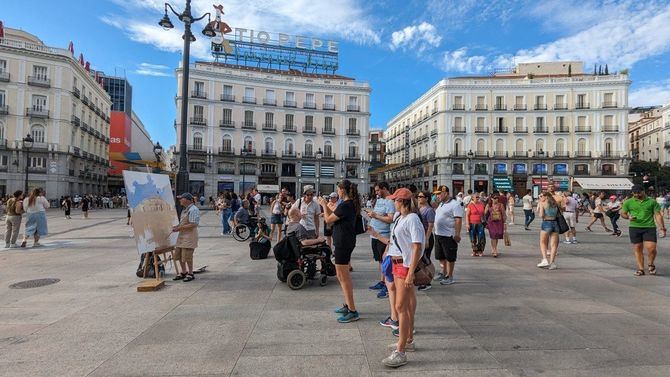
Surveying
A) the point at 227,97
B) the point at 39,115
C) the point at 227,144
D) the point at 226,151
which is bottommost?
the point at 226,151

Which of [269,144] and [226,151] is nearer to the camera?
[226,151]

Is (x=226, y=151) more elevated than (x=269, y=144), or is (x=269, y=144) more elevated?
(x=269, y=144)

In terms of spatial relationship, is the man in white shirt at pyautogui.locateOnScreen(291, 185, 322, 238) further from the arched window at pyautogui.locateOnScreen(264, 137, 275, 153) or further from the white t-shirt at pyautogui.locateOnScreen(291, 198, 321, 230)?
the arched window at pyautogui.locateOnScreen(264, 137, 275, 153)

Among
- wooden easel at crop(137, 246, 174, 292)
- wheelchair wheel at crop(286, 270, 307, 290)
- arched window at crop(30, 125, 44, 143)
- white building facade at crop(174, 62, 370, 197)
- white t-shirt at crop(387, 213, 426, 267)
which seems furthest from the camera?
white building facade at crop(174, 62, 370, 197)

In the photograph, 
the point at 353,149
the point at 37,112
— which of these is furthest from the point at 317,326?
the point at 353,149

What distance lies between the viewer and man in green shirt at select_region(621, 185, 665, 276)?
718cm

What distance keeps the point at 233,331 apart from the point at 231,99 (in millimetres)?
48852

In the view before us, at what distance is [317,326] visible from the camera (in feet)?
14.4

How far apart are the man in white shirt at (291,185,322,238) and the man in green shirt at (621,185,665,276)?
19.6ft

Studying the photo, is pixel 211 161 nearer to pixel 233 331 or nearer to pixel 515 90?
pixel 515 90

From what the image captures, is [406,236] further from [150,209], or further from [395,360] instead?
[150,209]

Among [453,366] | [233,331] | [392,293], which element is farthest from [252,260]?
[453,366]

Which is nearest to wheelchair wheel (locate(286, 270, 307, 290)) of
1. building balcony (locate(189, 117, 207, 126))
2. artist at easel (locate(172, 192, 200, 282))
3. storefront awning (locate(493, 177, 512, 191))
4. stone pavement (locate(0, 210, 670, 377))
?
stone pavement (locate(0, 210, 670, 377))

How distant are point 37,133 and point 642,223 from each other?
50.7 m
